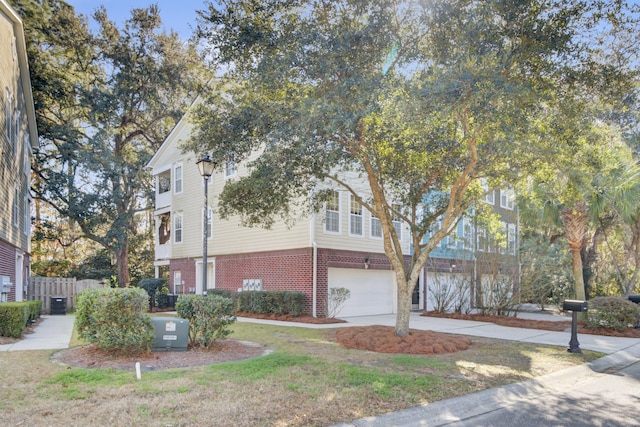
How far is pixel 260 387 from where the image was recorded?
20.3 feet

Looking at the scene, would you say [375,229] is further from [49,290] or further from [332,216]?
[49,290]

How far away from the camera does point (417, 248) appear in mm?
11234

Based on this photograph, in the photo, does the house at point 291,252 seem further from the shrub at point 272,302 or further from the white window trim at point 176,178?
the shrub at point 272,302

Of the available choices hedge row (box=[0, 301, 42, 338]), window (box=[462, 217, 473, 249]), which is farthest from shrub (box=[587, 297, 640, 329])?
hedge row (box=[0, 301, 42, 338])

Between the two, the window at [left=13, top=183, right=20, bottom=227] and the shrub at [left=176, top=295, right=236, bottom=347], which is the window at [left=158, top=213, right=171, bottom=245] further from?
the shrub at [left=176, top=295, right=236, bottom=347]

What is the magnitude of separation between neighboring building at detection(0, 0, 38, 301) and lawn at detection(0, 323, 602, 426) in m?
7.56

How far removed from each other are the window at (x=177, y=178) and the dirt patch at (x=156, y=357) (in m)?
15.2

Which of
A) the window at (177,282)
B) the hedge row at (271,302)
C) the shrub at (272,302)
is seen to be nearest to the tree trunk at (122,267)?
the window at (177,282)

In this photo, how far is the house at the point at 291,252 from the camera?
17.2 meters

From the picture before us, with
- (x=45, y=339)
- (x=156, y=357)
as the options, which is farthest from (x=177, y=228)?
(x=156, y=357)

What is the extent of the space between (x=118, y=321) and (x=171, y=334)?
39.1 inches

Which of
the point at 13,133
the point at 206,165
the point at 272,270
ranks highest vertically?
the point at 13,133

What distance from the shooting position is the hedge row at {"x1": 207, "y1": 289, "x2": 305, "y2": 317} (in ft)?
54.4

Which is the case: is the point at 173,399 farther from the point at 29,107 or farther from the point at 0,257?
the point at 29,107
